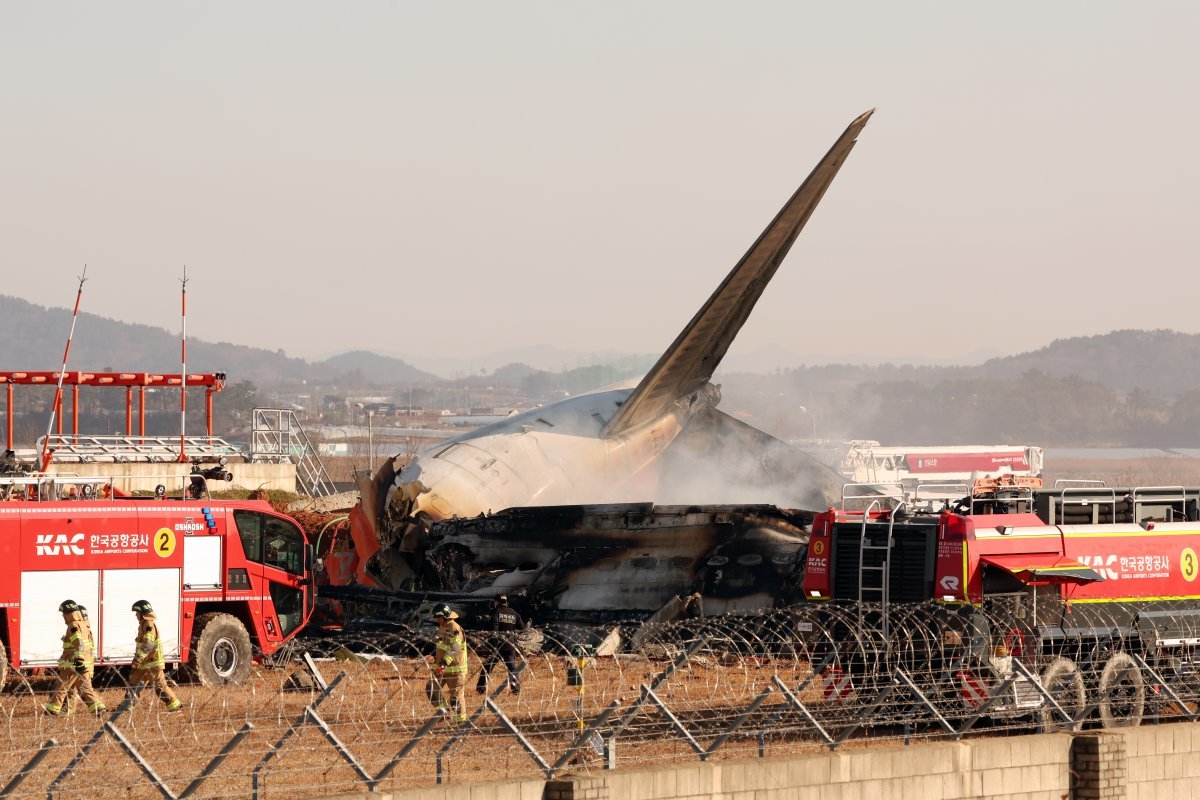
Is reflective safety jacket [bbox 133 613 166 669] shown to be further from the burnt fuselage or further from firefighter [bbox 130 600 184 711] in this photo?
the burnt fuselage

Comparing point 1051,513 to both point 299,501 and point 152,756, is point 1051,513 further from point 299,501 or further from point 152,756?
point 299,501

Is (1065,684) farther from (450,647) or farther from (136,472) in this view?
(136,472)

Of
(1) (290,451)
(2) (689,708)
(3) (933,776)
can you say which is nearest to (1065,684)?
(3) (933,776)

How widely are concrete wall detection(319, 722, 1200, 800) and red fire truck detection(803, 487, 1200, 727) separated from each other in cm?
82

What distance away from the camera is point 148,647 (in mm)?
21406

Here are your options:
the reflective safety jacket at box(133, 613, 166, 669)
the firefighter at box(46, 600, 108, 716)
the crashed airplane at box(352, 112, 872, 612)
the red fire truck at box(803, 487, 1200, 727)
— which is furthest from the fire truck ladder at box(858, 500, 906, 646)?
the crashed airplane at box(352, 112, 872, 612)

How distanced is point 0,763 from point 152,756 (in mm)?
1500

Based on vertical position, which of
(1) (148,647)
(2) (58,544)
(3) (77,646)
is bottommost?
(1) (148,647)

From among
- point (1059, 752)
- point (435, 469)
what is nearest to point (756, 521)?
point (435, 469)

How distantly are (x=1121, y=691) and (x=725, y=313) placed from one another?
2110 cm

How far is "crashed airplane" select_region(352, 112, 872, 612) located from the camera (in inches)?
1348

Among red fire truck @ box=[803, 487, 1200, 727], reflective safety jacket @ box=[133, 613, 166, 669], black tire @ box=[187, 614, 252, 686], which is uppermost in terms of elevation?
red fire truck @ box=[803, 487, 1200, 727]

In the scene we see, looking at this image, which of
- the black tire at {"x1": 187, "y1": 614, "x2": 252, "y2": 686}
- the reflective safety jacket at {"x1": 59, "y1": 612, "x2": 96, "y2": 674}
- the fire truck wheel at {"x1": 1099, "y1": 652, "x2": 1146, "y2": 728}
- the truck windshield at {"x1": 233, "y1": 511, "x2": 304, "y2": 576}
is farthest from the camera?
the truck windshield at {"x1": 233, "y1": 511, "x2": 304, "y2": 576}

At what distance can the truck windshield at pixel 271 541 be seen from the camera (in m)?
26.0
